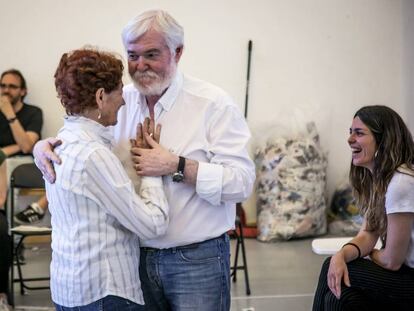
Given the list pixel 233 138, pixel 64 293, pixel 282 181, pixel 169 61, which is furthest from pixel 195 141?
pixel 282 181

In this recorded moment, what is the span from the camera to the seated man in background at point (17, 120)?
15.7 feet

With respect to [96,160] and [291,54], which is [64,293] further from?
[291,54]

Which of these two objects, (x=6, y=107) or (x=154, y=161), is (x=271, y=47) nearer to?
(x=6, y=107)

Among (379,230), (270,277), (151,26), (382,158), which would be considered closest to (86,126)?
(151,26)

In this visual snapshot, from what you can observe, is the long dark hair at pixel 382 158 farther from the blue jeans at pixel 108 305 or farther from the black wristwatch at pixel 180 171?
the blue jeans at pixel 108 305

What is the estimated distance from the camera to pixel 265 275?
405 cm

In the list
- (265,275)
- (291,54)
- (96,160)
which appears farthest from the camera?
(291,54)

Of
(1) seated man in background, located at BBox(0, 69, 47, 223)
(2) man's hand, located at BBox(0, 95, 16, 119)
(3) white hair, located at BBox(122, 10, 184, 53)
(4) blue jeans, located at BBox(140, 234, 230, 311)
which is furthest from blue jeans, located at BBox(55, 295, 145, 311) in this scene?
(2) man's hand, located at BBox(0, 95, 16, 119)

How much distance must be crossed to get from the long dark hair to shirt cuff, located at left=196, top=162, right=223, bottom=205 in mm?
938

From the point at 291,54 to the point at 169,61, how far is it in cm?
381

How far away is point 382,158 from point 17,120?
341 cm

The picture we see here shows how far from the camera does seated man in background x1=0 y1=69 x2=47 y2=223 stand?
4793mm

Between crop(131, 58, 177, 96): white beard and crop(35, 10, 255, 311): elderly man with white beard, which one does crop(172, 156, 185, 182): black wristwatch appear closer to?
crop(35, 10, 255, 311): elderly man with white beard

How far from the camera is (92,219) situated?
1.47 m
